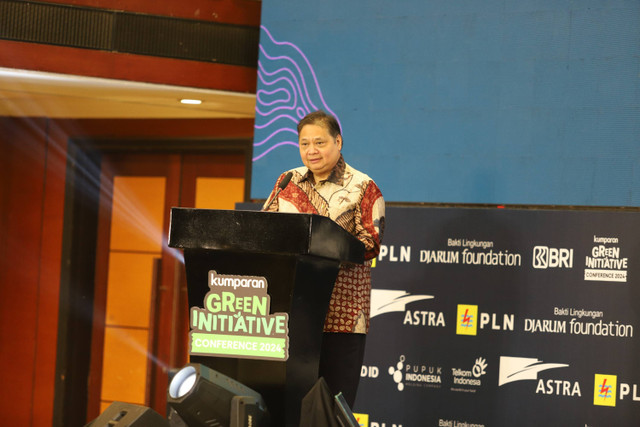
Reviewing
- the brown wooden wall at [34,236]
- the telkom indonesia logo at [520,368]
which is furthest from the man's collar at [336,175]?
the brown wooden wall at [34,236]

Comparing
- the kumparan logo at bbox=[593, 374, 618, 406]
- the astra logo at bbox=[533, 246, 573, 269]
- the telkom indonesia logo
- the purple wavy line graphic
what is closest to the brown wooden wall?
the purple wavy line graphic

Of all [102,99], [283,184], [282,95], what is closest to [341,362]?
[283,184]

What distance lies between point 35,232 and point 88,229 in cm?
38

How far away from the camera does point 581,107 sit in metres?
3.53

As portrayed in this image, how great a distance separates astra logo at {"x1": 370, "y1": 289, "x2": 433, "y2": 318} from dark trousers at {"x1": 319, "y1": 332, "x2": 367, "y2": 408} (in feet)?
4.77

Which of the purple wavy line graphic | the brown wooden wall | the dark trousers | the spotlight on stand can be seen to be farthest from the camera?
the brown wooden wall

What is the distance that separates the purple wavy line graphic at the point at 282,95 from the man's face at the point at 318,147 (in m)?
1.75

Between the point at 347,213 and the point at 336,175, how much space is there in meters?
0.13

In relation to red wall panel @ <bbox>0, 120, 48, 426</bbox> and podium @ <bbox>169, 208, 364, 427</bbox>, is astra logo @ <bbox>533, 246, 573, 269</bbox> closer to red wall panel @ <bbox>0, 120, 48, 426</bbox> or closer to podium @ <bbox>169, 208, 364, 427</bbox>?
podium @ <bbox>169, 208, 364, 427</bbox>

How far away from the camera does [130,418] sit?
75.4 inches

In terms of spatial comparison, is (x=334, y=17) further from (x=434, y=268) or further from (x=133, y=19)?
(x=434, y=268)

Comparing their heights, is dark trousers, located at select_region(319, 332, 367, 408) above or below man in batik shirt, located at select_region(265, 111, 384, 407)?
below

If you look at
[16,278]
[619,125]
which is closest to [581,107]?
[619,125]

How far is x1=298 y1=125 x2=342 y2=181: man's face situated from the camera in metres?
2.21
